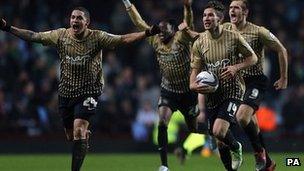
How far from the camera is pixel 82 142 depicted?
12719mm

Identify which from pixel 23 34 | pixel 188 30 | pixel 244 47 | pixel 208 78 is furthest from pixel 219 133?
pixel 23 34

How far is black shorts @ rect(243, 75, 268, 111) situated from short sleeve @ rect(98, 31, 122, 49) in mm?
2065

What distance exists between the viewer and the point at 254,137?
13508 millimetres

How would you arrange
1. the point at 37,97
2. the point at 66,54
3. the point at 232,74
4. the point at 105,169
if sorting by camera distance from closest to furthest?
the point at 232,74, the point at 66,54, the point at 105,169, the point at 37,97

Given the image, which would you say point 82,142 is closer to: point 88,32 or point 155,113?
point 88,32

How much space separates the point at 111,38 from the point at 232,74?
5.73 ft

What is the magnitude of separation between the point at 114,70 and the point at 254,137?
9.85m

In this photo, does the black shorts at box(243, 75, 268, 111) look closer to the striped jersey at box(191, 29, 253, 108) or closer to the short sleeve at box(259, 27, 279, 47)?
the short sleeve at box(259, 27, 279, 47)

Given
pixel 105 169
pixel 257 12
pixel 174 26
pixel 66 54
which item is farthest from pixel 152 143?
pixel 66 54

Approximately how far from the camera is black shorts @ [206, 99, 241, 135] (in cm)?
1250

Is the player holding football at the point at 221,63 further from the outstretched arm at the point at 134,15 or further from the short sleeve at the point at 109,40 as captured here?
the outstretched arm at the point at 134,15

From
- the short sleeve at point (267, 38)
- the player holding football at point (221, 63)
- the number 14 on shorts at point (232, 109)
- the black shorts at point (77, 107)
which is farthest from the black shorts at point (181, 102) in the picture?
the number 14 on shorts at point (232, 109)

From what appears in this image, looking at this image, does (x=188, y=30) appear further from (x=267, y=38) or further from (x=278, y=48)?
(x=278, y=48)

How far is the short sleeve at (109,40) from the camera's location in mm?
12867
